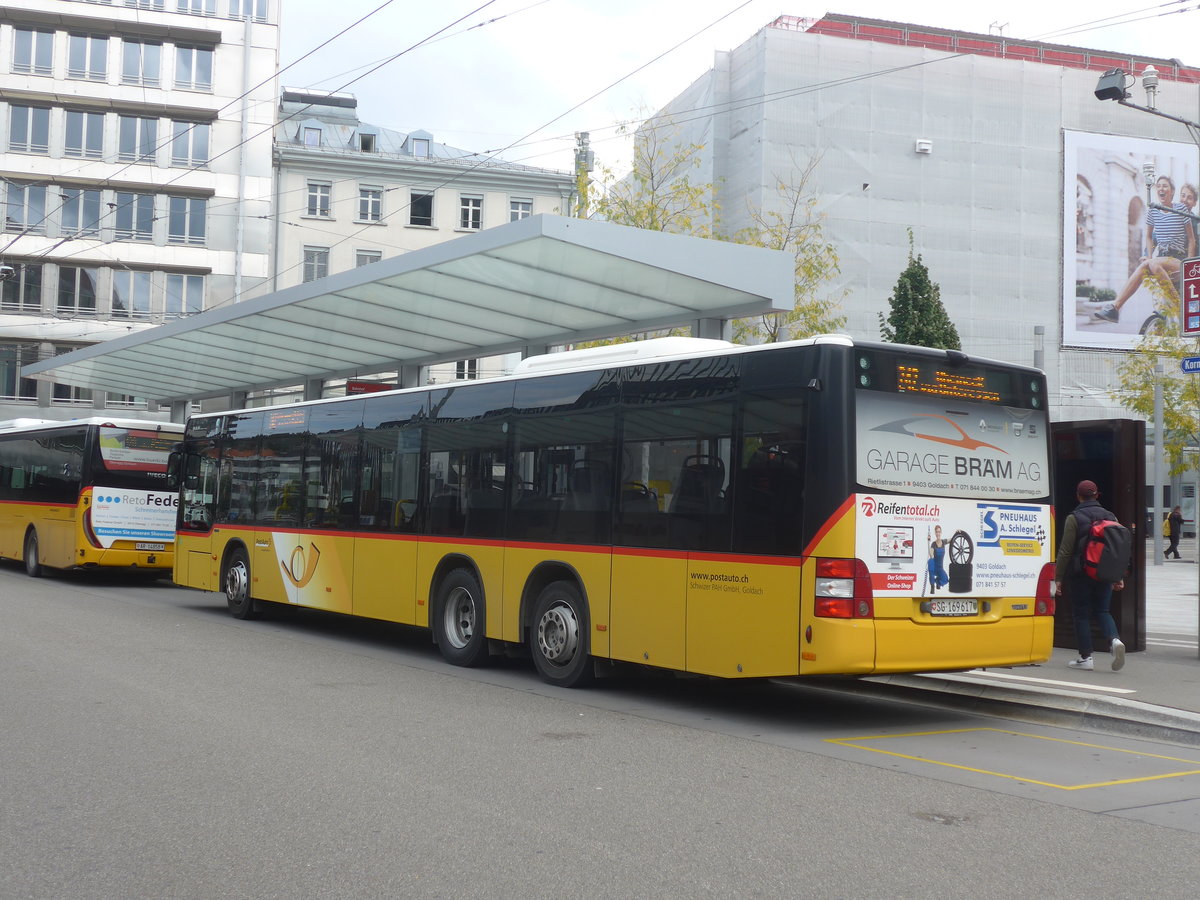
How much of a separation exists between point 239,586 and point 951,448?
36.9 ft

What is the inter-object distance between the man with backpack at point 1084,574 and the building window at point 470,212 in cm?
4744

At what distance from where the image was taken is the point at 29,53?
51844 millimetres

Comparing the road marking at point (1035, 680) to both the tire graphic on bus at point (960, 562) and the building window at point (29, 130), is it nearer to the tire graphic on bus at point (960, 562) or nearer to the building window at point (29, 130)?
the tire graphic on bus at point (960, 562)

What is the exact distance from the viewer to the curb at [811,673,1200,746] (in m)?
9.35

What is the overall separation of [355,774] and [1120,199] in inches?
Answer: 2085

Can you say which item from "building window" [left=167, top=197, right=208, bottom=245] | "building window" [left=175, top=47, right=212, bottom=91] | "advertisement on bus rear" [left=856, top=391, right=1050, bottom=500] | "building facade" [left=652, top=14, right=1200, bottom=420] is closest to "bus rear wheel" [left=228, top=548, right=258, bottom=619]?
"advertisement on bus rear" [left=856, top=391, right=1050, bottom=500]

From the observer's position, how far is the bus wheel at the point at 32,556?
85.4 ft

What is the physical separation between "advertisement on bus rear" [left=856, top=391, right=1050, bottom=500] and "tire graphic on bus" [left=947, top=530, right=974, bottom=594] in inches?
13.2

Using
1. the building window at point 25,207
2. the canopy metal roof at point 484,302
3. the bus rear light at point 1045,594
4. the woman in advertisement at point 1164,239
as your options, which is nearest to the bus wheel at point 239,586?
the canopy metal roof at point 484,302

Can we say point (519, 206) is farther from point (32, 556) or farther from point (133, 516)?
point (133, 516)

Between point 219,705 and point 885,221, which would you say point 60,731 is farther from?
point 885,221

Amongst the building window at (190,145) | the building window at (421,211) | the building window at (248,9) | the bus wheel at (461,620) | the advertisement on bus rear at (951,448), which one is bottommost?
the bus wheel at (461,620)

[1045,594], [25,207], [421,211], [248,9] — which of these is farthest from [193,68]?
[1045,594]

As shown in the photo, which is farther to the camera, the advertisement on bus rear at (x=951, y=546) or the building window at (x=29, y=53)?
the building window at (x=29, y=53)
